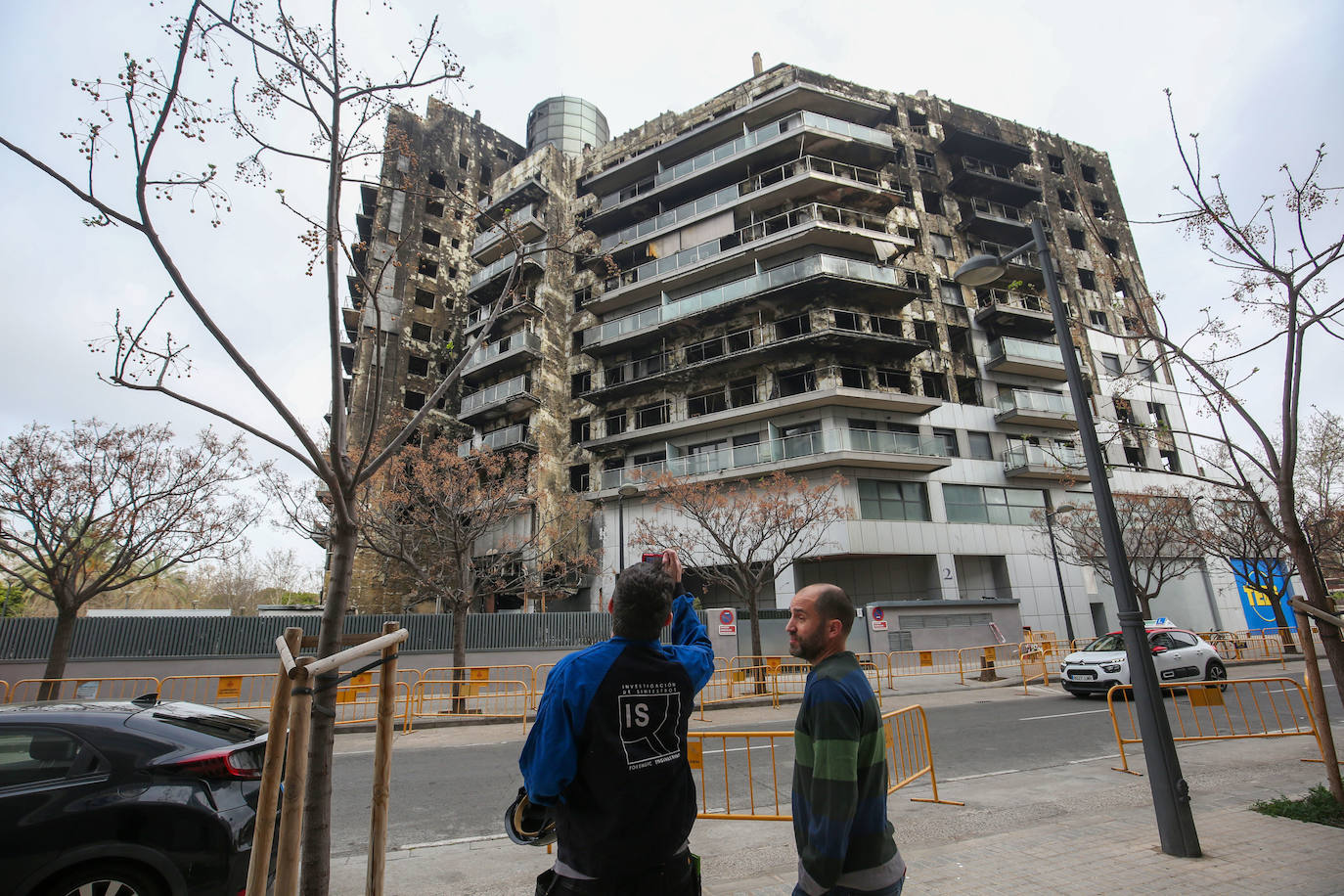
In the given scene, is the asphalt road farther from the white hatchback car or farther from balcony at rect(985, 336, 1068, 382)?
balcony at rect(985, 336, 1068, 382)

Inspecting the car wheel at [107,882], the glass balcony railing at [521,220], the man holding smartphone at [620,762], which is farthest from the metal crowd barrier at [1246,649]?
the glass balcony railing at [521,220]

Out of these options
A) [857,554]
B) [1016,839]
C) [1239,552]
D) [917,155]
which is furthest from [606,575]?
[917,155]

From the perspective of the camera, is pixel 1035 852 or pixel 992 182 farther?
pixel 992 182

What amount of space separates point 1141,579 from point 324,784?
131 ft

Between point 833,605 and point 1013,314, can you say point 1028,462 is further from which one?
point 833,605

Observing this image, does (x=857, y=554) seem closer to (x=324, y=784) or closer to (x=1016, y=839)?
(x=1016, y=839)

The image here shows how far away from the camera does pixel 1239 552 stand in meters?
27.5

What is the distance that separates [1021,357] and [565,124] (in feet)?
125

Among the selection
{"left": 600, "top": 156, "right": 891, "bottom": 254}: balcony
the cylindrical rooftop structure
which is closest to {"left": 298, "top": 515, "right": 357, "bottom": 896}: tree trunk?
{"left": 600, "top": 156, "right": 891, "bottom": 254}: balcony

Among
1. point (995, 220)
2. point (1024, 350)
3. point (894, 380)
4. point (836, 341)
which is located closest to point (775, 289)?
point (836, 341)

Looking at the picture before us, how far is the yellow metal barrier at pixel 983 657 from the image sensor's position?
2023 cm

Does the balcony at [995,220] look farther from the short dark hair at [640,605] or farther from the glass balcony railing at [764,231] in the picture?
the short dark hair at [640,605]

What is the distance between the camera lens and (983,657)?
2053 cm

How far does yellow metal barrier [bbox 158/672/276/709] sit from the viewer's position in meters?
14.8
